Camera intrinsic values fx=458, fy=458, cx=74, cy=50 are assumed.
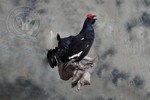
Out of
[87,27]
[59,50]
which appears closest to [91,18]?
[87,27]

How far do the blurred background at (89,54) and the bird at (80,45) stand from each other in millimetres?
69

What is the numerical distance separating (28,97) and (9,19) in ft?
0.88

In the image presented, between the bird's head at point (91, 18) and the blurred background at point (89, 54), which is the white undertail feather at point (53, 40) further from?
the bird's head at point (91, 18)

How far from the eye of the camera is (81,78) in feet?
4.87

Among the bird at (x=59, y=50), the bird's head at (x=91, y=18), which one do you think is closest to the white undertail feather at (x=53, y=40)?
the bird at (x=59, y=50)

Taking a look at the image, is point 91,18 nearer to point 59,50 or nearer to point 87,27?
point 87,27

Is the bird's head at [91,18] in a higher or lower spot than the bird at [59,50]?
higher

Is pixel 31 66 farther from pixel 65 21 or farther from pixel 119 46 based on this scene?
pixel 119 46

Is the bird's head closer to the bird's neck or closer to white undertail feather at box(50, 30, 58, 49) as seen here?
the bird's neck

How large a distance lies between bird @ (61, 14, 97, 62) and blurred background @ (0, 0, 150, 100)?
0.07 m

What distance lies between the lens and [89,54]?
4.95 ft

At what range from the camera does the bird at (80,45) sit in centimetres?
141

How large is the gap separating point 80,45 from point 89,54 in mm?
108

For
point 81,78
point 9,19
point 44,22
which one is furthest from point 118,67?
point 9,19
